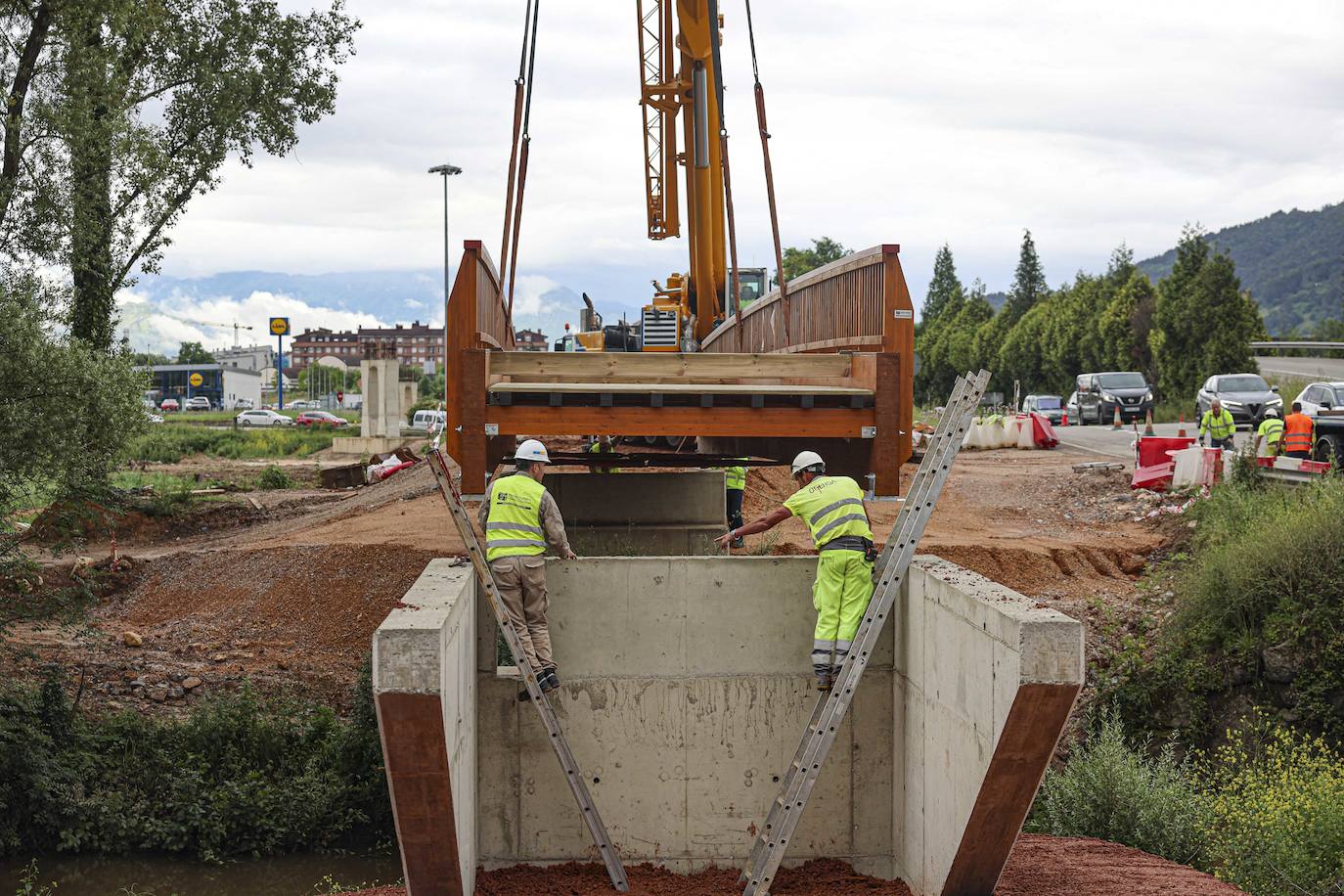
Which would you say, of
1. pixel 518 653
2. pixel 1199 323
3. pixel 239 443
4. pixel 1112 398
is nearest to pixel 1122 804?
pixel 518 653

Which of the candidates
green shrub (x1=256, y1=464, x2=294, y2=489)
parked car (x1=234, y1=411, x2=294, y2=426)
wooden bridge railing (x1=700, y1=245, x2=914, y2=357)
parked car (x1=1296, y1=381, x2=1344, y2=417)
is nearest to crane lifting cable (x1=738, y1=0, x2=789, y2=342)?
wooden bridge railing (x1=700, y1=245, x2=914, y2=357)

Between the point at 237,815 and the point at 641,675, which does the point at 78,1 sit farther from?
the point at 641,675

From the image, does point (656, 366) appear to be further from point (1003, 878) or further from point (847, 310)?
point (1003, 878)

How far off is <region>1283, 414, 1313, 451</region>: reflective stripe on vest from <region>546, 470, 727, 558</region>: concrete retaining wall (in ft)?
26.4

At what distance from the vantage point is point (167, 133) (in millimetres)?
20328

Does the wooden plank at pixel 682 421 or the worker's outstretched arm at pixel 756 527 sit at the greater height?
the wooden plank at pixel 682 421

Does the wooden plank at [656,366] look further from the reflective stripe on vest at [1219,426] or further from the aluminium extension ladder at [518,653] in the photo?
the reflective stripe on vest at [1219,426]

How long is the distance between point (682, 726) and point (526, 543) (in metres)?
2.35

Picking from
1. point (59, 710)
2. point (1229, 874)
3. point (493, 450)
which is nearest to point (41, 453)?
point (59, 710)

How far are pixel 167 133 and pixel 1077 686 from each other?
59.0 ft

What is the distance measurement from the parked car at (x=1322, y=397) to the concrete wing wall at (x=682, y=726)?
1480 centimetres

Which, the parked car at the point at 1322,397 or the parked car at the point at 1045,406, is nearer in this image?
the parked car at the point at 1322,397

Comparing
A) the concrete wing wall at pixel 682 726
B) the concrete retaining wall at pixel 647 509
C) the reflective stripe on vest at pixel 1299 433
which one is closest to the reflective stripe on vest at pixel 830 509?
the concrete wing wall at pixel 682 726

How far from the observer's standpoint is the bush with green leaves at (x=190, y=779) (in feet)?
39.0
